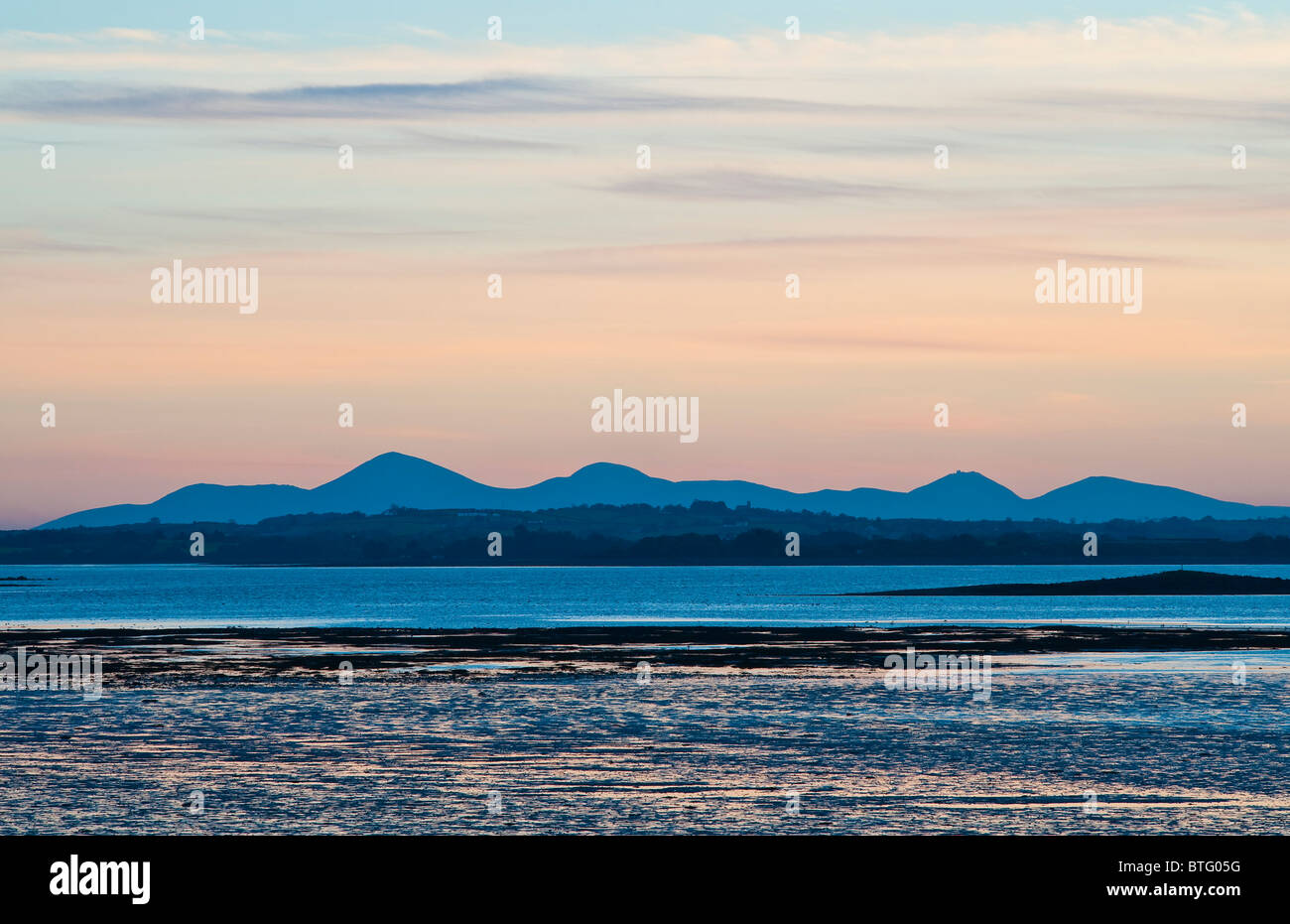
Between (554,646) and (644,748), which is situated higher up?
(644,748)

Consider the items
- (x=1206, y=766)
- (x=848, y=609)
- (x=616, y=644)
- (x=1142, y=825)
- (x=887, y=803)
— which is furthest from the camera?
(x=848, y=609)

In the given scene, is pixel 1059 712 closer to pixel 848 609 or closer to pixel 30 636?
pixel 30 636

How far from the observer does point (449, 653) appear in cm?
7881

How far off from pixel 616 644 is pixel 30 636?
3998cm

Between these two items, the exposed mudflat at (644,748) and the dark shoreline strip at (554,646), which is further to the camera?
the dark shoreline strip at (554,646)

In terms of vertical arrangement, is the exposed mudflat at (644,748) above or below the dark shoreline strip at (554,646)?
above

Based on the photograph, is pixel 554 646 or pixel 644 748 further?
pixel 554 646

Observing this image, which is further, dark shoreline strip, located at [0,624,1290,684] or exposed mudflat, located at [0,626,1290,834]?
dark shoreline strip, located at [0,624,1290,684]

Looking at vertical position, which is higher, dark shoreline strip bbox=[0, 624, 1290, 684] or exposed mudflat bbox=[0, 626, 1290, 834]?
exposed mudflat bbox=[0, 626, 1290, 834]
